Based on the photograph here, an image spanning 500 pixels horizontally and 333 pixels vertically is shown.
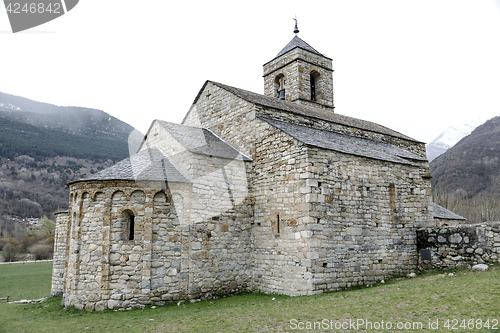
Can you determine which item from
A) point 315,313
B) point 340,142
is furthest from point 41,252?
point 315,313

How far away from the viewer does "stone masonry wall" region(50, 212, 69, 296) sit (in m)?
13.7

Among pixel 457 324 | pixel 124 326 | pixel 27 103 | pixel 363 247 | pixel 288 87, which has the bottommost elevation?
pixel 124 326

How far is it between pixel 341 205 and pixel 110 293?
23.2 feet

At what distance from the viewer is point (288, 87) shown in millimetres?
19859

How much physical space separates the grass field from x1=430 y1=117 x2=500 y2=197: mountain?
38.3 m

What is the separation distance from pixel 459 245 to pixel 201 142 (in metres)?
9.06

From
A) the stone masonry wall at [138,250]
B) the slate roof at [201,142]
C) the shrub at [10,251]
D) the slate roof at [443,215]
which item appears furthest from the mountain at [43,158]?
the slate roof at [443,215]

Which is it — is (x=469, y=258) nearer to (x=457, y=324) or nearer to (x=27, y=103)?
(x=457, y=324)

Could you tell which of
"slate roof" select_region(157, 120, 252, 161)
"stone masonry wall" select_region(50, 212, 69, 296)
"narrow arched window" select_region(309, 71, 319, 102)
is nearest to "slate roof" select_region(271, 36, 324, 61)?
"narrow arched window" select_region(309, 71, 319, 102)

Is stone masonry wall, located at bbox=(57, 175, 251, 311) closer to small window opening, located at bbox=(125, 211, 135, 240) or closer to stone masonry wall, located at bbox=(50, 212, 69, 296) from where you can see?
small window opening, located at bbox=(125, 211, 135, 240)

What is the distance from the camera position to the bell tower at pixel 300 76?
19594 mm

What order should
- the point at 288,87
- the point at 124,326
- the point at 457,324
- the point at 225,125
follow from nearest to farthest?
1. the point at 457,324
2. the point at 124,326
3. the point at 225,125
4. the point at 288,87

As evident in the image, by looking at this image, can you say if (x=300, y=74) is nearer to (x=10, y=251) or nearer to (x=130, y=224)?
(x=130, y=224)

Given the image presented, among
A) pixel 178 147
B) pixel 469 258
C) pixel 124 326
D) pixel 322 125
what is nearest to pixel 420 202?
pixel 469 258
